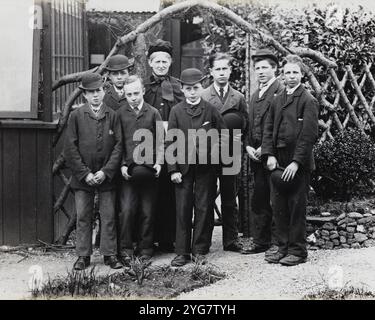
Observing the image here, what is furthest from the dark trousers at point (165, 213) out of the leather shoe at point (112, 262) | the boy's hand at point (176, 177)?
the leather shoe at point (112, 262)

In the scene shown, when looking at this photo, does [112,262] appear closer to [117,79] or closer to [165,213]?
[165,213]

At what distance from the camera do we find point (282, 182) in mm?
5781

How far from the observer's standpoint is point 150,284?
17.2 feet

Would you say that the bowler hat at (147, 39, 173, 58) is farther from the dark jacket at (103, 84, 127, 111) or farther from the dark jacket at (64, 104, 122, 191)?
the dark jacket at (64, 104, 122, 191)

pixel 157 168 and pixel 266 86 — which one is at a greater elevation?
pixel 266 86

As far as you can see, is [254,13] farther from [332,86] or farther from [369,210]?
[369,210]

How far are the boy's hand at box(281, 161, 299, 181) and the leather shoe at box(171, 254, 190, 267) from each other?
114cm

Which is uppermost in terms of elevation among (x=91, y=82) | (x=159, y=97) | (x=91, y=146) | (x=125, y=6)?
(x=125, y=6)

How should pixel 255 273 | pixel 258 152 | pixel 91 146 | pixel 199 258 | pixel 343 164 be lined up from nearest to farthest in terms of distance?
pixel 255 273
pixel 91 146
pixel 199 258
pixel 258 152
pixel 343 164

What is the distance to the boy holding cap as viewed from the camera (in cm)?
585

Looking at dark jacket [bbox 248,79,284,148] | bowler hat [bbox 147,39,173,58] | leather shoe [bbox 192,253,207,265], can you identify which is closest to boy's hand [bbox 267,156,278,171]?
dark jacket [bbox 248,79,284,148]

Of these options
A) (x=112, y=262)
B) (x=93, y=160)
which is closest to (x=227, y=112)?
(x=93, y=160)

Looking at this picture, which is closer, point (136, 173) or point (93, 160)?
point (93, 160)

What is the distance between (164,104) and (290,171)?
4.56ft
